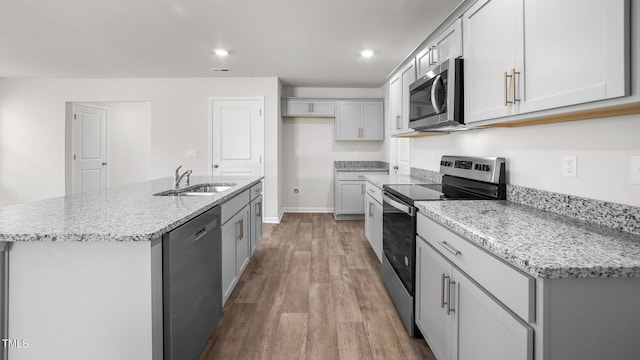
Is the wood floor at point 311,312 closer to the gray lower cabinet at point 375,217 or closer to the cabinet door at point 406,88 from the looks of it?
the gray lower cabinet at point 375,217

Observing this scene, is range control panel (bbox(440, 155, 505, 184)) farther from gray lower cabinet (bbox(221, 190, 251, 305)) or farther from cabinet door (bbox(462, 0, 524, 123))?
gray lower cabinet (bbox(221, 190, 251, 305))

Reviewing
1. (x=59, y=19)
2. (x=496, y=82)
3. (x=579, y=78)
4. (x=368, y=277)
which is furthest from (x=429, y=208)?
(x=59, y=19)

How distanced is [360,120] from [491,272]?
490 cm

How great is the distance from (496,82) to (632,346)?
117cm

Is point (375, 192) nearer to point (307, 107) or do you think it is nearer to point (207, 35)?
point (207, 35)

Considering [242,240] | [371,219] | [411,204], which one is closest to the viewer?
[411,204]

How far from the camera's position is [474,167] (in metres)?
2.18

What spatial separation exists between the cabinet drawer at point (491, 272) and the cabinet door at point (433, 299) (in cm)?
9

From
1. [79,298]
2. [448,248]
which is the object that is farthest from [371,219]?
[79,298]

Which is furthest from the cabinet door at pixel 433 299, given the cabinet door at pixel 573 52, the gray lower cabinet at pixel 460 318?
the cabinet door at pixel 573 52

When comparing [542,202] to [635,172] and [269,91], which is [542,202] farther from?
[269,91]

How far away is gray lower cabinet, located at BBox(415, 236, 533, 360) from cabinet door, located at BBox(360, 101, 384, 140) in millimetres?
4157

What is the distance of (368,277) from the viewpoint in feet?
9.78

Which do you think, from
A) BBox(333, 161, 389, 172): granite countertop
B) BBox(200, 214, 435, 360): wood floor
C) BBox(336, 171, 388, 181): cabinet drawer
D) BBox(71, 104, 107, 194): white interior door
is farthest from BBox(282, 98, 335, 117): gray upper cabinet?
BBox(71, 104, 107, 194): white interior door
